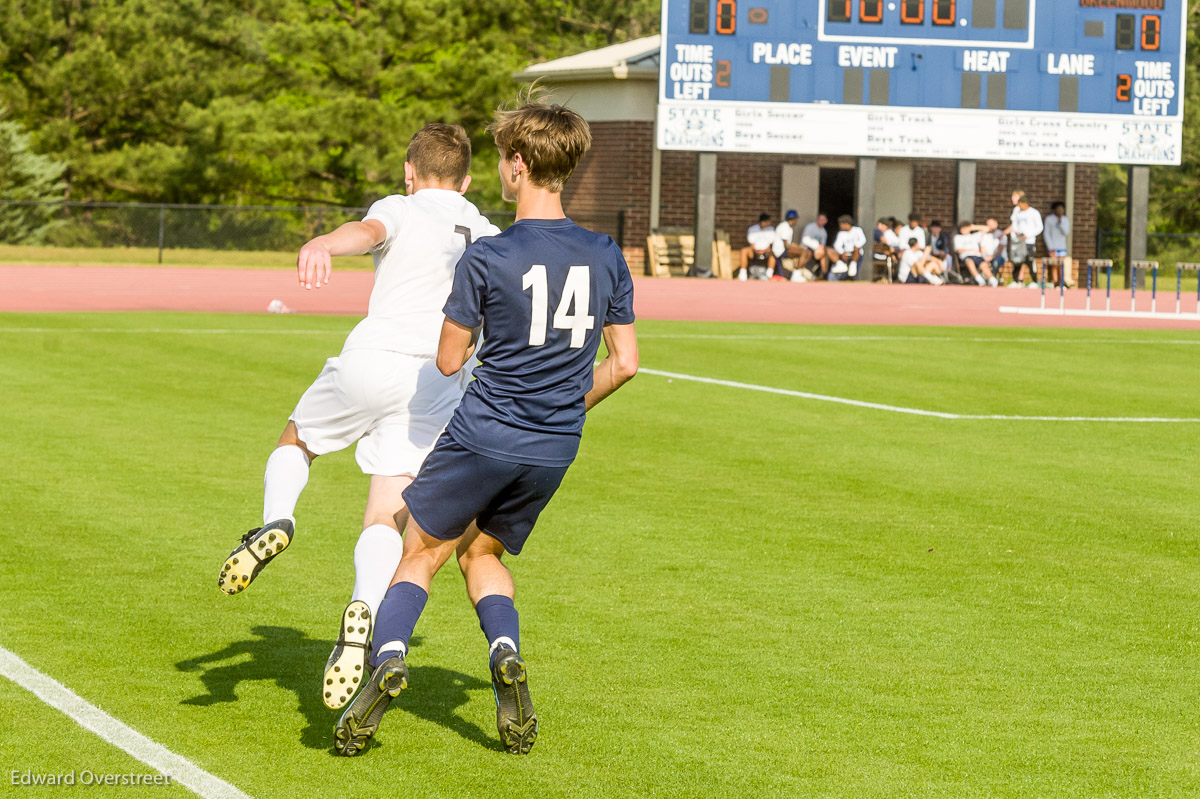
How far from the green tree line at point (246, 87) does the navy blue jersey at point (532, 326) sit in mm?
43136

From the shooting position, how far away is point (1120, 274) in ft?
139

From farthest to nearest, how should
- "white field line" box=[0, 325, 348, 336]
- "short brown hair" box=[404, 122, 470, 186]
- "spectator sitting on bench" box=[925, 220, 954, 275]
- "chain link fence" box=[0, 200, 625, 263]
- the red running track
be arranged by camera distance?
1. "chain link fence" box=[0, 200, 625, 263]
2. "spectator sitting on bench" box=[925, 220, 954, 275]
3. the red running track
4. "white field line" box=[0, 325, 348, 336]
5. "short brown hair" box=[404, 122, 470, 186]

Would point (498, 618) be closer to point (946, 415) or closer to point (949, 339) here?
point (946, 415)

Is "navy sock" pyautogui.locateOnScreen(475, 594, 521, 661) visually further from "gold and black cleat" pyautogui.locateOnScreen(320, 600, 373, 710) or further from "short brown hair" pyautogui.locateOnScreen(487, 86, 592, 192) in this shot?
"short brown hair" pyautogui.locateOnScreen(487, 86, 592, 192)

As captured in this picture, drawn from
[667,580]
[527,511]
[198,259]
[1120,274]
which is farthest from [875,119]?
[527,511]

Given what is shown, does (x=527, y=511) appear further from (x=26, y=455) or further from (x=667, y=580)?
(x=26, y=455)

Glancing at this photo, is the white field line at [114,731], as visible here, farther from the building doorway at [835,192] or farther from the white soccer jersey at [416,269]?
the building doorway at [835,192]

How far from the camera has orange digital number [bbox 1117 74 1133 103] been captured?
3641 cm

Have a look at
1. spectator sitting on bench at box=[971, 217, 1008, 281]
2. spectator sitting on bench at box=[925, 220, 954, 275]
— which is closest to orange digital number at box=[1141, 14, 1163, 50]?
spectator sitting on bench at box=[971, 217, 1008, 281]

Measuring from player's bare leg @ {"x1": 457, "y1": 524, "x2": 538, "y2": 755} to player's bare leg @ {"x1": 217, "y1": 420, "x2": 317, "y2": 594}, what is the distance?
0.56 m

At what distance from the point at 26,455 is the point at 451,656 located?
206 inches

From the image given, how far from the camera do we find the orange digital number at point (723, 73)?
3541cm

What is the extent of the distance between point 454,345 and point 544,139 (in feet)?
2.10

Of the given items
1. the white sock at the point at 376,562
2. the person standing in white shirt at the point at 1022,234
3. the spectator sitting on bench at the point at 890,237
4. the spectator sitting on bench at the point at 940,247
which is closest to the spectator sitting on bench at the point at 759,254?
the spectator sitting on bench at the point at 890,237
